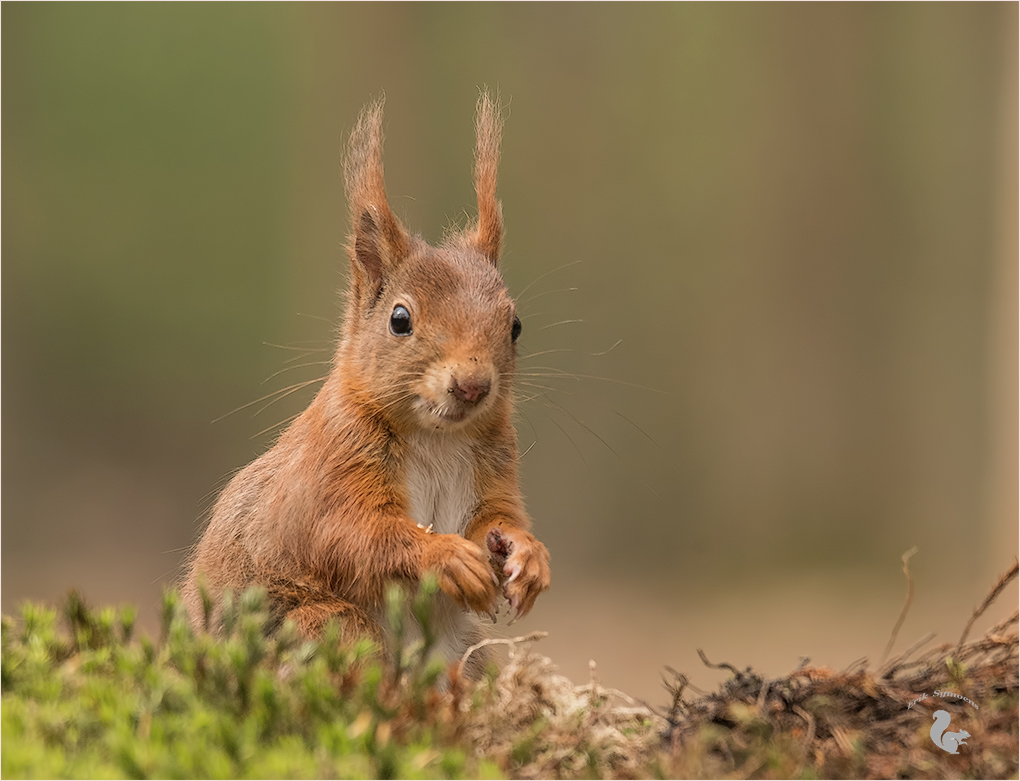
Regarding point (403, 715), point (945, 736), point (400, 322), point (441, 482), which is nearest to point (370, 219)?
point (400, 322)

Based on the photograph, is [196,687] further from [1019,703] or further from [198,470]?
[198,470]

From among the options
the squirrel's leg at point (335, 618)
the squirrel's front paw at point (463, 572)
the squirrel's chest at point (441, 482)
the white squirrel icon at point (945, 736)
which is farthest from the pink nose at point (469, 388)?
the white squirrel icon at point (945, 736)

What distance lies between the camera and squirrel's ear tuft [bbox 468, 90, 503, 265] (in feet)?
10.1

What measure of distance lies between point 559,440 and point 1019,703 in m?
5.73

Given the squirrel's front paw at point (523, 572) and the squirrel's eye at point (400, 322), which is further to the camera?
the squirrel's eye at point (400, 322)

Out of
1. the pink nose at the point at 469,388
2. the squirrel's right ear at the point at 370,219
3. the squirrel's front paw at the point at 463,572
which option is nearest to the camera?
the squirrel's front paw at the point at 463,572

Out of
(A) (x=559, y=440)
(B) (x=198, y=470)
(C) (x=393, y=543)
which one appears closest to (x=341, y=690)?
(C) (x=393, y=543)

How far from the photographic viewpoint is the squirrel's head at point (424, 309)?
8.70ft

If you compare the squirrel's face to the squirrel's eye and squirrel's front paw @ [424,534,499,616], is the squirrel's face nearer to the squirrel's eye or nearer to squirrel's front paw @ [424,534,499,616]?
the squirrel's eye

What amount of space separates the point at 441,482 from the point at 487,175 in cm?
101

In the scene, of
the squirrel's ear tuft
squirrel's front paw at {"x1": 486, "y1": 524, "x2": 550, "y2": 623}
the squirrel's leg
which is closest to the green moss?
the squirrel's leg

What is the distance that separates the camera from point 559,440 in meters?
Answer: 7.74

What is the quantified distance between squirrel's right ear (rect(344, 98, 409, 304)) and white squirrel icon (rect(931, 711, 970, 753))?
1.89 m

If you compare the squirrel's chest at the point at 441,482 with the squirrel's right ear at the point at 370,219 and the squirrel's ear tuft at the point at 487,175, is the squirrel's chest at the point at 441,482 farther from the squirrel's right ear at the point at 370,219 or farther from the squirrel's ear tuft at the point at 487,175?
the squirrel's ear tuft at the point at 487,175
